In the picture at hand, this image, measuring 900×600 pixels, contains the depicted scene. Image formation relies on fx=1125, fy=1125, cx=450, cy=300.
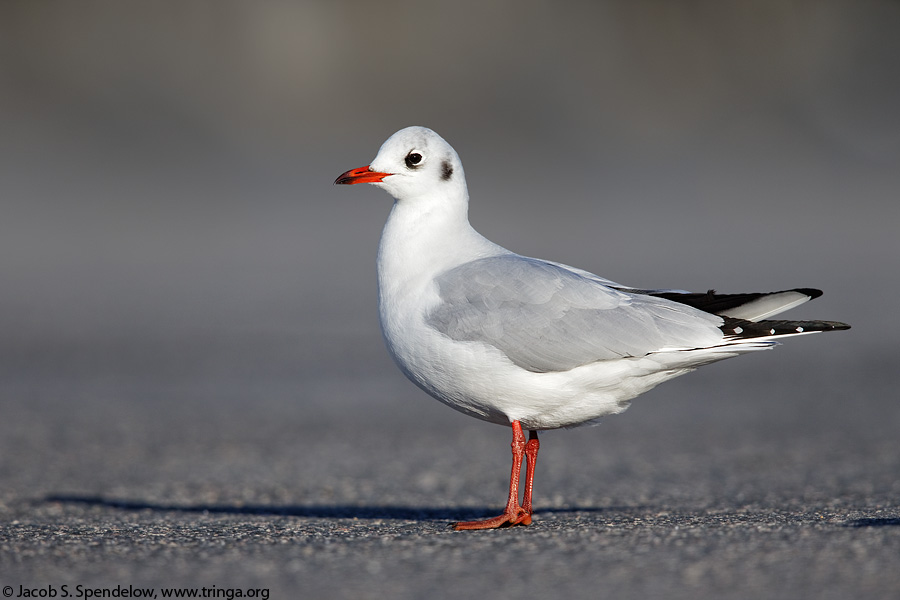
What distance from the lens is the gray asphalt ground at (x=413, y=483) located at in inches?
154

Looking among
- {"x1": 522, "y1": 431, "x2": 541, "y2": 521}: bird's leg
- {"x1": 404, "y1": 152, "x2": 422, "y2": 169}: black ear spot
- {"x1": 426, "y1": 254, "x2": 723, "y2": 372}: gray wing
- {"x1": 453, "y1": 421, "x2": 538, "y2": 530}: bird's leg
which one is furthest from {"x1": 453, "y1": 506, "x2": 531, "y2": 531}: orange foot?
{"x1": 404, "y1": 152, "x2": 422, "y2": 169}: black ear spot

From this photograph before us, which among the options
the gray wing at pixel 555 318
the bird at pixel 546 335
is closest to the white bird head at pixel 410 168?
the bird at pixel 546 335

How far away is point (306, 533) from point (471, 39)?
34.3m

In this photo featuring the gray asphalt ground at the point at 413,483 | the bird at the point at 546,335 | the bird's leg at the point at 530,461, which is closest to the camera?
the gray asphalt ground at the point at 413,483

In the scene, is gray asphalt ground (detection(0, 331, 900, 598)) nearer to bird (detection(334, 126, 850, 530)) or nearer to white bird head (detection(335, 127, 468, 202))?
bird (detection(334, 126, 850, 530))

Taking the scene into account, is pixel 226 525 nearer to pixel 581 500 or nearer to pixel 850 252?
pixel 581 500

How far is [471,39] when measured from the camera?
37.7m

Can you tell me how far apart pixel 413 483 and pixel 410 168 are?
2.63m

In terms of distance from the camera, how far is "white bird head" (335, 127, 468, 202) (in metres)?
5.51

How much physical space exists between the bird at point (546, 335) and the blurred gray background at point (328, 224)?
57.9 inches

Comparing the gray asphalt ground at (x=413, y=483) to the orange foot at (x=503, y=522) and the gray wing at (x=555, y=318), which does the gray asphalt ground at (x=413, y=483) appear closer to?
the orange foot at (x=503, y=522)

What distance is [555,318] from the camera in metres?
4.98

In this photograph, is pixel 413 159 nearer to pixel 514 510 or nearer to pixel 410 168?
pixel 410 168

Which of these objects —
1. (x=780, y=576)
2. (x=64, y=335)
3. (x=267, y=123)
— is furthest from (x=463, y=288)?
(x=267, y=123)
